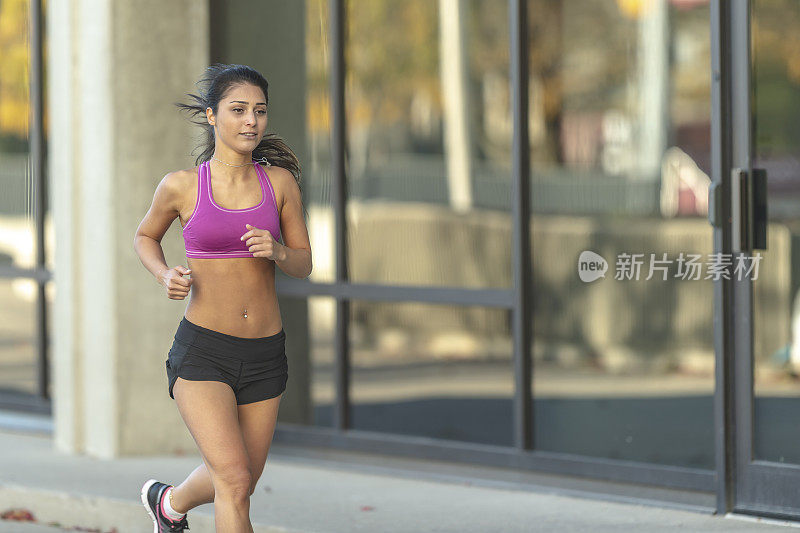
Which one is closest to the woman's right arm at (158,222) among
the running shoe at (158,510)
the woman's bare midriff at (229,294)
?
the woman's bare midriff at (229,294)

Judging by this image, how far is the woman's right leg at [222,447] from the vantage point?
439 cm

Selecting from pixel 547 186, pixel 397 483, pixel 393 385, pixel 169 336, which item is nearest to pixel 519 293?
pixel 397 483

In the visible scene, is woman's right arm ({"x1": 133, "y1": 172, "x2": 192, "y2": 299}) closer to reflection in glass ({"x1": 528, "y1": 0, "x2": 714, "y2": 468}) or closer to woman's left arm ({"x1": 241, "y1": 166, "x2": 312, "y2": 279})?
woman's left arm ({"x1": 241, "y1": 166, "x2": 312, "y2": 279})

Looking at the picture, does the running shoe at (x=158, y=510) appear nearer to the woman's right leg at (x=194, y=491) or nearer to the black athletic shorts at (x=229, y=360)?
the woman's right leg at (x=194, y=491)

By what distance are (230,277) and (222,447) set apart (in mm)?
583

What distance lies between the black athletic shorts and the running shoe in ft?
1.95

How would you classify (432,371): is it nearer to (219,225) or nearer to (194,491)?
(194,491)

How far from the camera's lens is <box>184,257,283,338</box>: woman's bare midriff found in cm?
447

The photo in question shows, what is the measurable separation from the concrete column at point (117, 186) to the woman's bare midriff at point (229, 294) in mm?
3005

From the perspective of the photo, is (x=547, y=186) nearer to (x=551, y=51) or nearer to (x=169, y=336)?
(x=551, y=51)

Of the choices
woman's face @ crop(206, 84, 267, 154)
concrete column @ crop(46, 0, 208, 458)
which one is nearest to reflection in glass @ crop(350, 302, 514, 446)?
concrete column @ crop(46, 0, 208, 458)

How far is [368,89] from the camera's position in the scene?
10.7 m

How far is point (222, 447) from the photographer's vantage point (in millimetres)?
4398

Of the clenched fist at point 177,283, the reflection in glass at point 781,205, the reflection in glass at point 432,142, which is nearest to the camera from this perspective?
the clenched fist at point 177,283
